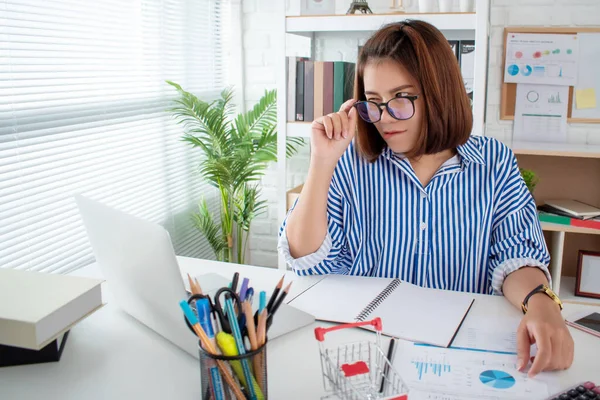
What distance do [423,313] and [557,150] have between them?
5.15ft

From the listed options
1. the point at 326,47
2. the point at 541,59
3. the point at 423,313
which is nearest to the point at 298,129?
the point at 326,47

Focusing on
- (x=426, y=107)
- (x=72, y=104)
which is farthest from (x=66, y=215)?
(x=426, y=107)

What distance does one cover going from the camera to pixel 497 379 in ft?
2.67

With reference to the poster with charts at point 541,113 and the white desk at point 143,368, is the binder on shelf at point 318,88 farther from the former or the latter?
the white desk at point 143,368

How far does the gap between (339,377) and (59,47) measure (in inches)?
63.6

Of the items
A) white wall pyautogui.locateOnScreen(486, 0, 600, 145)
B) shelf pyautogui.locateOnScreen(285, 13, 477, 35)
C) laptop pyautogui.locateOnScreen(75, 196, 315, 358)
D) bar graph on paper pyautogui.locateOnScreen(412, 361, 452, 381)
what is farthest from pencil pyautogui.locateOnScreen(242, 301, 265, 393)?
white wall pyautogui.locateOnScreen(486, 0, 600, 145)

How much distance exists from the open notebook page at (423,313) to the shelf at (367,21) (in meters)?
1.21

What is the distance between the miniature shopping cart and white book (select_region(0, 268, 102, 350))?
41 centimetres

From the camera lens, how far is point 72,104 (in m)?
1.94

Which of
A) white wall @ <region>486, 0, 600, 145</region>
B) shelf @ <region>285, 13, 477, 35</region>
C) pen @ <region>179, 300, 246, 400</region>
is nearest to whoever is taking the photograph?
pen @ <region>179, 300, 246, 400</region>

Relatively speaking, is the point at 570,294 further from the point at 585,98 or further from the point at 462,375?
the point at 462,375

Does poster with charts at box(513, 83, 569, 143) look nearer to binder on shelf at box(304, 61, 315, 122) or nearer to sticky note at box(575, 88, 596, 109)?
sticky note at box(575, 88, 596, 109)

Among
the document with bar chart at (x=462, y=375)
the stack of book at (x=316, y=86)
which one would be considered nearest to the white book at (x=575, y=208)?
the stack of book at (x=316, y=86)

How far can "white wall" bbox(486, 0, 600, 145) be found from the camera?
2.49m
